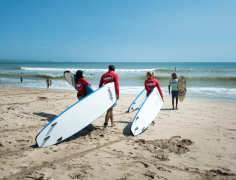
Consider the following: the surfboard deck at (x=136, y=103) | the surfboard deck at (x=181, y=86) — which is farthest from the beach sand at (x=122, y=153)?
the surfboard deck at (x=181, y=86)

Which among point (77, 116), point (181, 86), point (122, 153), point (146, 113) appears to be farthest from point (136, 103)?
point (122, 153)

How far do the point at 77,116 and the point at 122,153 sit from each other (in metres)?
1.20

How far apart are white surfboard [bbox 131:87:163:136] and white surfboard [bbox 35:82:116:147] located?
0.74 metres

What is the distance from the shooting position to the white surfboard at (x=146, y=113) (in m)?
3.66

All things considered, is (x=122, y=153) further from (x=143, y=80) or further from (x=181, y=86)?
(x=143, y=80)

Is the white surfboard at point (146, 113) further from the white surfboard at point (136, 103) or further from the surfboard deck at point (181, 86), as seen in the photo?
the surfboard deck at point (181, 86)

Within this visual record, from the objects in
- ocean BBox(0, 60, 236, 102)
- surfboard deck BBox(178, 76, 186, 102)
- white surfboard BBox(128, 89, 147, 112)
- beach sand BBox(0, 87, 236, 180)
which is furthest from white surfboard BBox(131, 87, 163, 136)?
ocean BBox(0, 60, 236, 102)

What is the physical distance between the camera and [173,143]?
10.7 ft

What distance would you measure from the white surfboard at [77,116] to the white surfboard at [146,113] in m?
0.74

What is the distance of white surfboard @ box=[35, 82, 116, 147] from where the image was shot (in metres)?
2.98

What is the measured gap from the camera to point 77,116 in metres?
3.37

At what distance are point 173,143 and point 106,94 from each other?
5.91ft

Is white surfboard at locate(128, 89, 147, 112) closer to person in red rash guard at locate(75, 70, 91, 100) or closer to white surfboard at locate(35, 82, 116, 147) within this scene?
white surfboard at locate(35, 82, 116, 147)

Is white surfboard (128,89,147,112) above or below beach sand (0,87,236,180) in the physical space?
above
